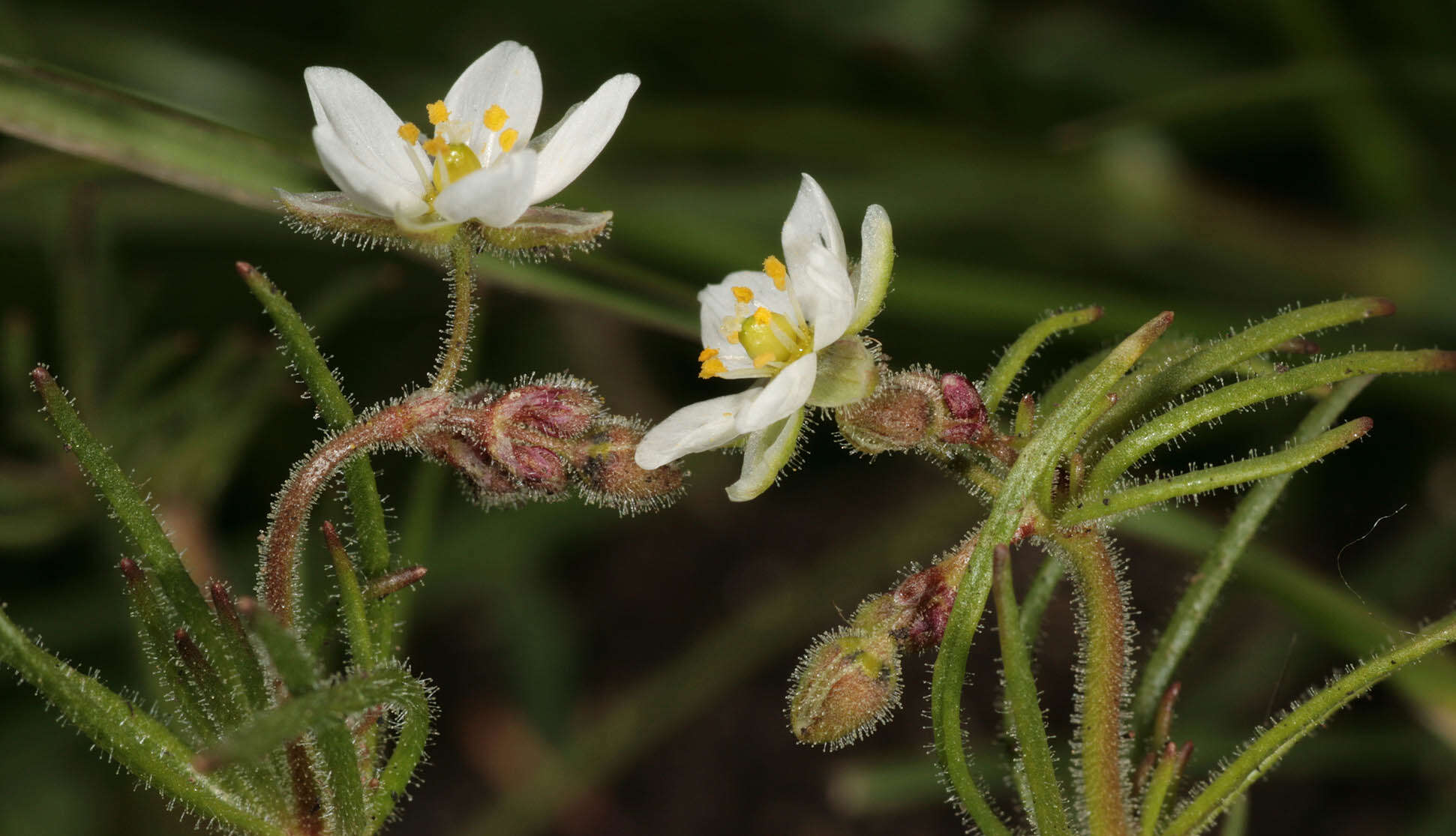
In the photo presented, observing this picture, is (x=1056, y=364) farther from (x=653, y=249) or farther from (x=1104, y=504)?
(x=1104, y=504)

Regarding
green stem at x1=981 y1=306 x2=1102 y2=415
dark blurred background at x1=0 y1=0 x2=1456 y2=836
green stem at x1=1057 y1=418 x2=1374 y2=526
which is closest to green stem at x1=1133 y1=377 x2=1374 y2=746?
green stem at x1=1057 y1=418 x2=1374 y2=526

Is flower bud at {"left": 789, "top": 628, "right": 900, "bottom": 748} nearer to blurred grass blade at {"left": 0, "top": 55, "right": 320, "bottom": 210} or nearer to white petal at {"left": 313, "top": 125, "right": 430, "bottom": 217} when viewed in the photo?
white petal at {"left": 313, "top": 125, "right": 430, "bottom": 217}

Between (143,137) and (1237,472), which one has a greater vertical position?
(143,137)

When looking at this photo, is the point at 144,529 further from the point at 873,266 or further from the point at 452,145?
the point at 873,266

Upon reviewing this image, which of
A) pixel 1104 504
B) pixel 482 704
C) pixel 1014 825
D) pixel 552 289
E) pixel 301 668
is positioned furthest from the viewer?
pixel 482 704

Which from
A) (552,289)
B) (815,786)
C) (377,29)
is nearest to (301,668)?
(552,289)

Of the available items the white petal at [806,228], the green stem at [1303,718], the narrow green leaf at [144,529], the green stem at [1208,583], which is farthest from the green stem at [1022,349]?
the narrow green leaf at [144,529]

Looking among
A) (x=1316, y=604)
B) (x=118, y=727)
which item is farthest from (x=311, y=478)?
(x=1316, y=604)
